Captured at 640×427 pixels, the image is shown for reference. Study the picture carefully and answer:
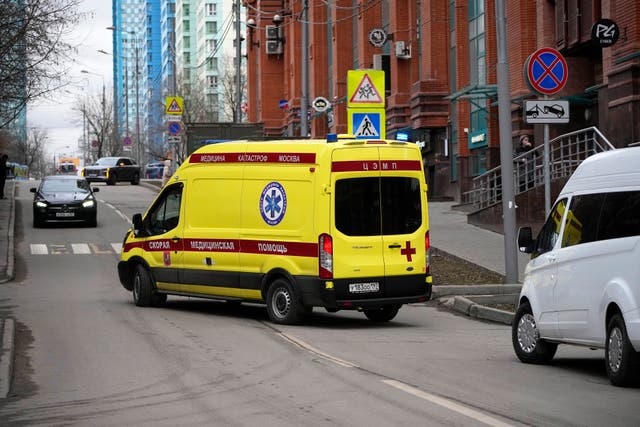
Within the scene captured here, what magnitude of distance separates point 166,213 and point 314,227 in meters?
3.75

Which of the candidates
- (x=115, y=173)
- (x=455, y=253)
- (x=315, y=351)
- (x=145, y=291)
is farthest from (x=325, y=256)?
(x=115, y=173)

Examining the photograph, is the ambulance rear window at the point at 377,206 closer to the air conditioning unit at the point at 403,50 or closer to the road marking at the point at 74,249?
the road marking at the point at 74,249

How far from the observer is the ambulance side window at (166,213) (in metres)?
18.7

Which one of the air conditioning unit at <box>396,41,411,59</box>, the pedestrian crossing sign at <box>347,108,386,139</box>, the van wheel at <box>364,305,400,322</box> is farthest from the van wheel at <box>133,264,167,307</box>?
the air conditioning unit at <box>396,41,411,59</box>

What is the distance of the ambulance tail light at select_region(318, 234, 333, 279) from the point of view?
1584 centimetres

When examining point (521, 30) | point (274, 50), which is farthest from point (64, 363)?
point (274, 50)

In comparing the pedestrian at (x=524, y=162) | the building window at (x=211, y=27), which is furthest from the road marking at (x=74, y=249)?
the building window at (x=211, y=27)

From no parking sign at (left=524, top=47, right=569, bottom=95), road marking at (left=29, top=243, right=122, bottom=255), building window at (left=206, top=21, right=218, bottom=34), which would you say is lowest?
road marking at (left=29, top=243, right=122, bottom=255)

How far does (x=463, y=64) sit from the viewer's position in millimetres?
42000

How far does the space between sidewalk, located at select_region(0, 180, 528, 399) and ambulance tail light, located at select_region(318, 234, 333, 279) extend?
2942 mm

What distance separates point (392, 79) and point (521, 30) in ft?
51.9

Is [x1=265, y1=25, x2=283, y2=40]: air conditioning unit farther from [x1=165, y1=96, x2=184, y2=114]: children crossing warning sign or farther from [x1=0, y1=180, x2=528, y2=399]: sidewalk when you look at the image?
[x1=0, y1=180, x2=528, y2=399]: sidewalk

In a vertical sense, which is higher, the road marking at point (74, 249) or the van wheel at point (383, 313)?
the road marking at point (74, 249)

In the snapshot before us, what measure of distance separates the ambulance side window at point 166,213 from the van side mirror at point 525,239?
23.5ft
